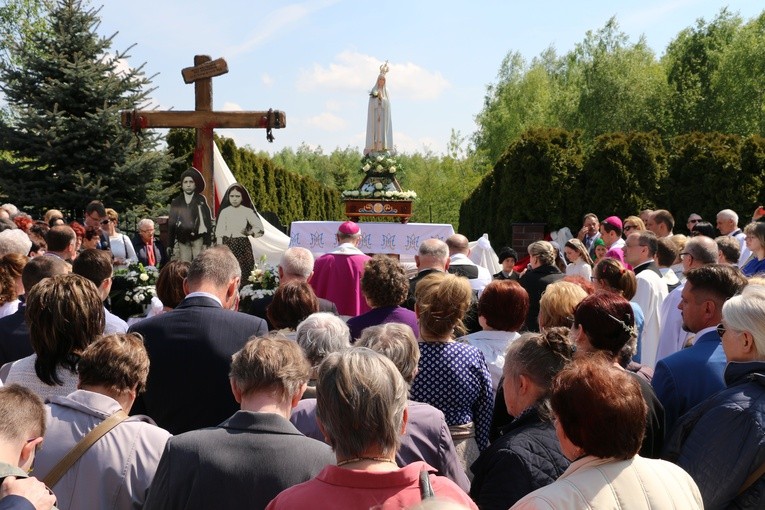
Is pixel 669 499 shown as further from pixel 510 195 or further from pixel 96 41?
pixel 510 195

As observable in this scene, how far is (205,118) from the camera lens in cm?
1034

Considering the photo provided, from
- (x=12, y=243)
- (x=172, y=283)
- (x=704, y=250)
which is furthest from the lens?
(x=12, y=243)

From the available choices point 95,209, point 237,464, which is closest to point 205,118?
point 95,209

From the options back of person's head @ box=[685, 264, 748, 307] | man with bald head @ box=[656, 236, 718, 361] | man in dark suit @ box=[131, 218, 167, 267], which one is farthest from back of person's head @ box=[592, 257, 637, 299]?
man in dark suit @ box=[131, 218, 167, 267]

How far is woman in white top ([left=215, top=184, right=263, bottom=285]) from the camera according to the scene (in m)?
8.94

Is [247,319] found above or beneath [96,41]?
beneath

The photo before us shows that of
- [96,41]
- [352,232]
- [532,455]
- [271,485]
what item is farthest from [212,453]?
[96,41]

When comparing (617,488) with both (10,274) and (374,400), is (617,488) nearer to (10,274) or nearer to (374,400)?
(374,400)

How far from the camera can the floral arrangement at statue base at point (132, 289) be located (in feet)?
26.9

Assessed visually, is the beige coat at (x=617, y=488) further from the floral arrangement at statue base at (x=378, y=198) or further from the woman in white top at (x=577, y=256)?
the floral arrangement at statue base at (x=378, y=198)

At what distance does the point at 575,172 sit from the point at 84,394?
18.5 m

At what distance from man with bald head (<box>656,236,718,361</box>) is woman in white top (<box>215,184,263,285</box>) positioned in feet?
13.8

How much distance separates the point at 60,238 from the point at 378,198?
32.6 ft

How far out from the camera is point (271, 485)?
9.30ft
